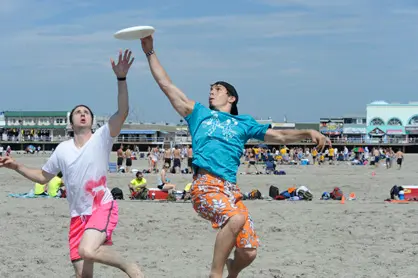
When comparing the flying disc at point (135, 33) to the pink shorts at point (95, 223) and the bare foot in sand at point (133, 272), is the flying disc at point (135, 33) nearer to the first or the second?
the pink shorts at point (95, 223)

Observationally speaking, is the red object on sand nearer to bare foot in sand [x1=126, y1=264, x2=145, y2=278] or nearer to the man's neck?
the man's neck

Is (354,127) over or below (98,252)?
below

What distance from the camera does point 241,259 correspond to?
541 cm

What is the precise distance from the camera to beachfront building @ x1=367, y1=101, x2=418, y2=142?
106m

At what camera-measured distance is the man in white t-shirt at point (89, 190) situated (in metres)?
5.23

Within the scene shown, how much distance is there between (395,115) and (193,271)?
10582 cm

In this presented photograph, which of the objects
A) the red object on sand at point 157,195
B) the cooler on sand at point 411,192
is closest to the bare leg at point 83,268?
the red object on sand at point 157,195

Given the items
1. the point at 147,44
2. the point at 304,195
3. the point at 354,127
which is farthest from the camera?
the point at 354,127

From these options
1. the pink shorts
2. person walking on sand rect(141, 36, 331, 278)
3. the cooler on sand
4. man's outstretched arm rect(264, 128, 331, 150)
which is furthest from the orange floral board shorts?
the cooler on sand

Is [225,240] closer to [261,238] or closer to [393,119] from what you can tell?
[261,238]

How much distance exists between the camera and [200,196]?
5305 millimetres

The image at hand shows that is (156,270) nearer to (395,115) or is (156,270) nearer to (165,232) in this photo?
(165,232)

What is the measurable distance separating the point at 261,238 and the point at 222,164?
453 centimetres

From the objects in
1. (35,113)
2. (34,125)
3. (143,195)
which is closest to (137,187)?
(143,195)
